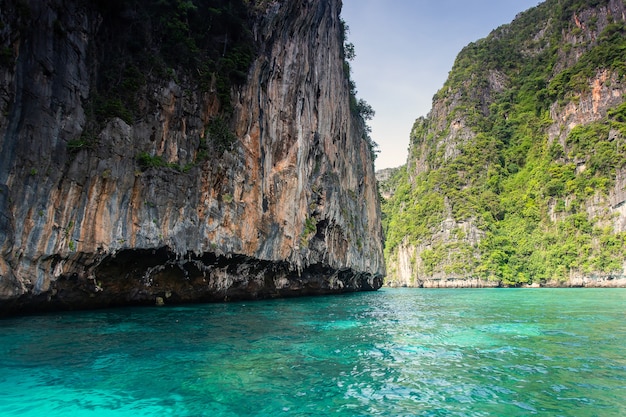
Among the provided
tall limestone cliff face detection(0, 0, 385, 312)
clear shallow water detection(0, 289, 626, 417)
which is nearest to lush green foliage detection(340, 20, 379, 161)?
tall limestone cliff face detection(0, 0, 385, 312)

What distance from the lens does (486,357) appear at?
8.14 meters

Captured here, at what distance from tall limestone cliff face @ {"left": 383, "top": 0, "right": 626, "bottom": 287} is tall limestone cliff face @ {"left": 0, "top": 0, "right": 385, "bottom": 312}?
50972mm

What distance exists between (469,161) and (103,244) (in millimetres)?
90209

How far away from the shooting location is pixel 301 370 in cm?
694

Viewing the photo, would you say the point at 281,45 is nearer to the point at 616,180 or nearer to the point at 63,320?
the point at 63,320

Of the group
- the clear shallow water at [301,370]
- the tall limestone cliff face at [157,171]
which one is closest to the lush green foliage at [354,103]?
the tall limestone cliff face at [157,171]

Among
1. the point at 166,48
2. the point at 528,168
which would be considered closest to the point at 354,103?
the point at 166,48

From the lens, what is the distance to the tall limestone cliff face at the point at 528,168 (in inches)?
2395

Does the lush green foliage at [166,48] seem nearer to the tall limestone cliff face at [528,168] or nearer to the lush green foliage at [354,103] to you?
the lush green foliage at [354,103]

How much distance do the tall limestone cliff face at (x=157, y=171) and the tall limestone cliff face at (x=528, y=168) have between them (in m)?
51.0

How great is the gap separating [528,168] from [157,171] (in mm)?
81726

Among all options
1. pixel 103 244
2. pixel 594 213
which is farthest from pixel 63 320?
pixel 594 213

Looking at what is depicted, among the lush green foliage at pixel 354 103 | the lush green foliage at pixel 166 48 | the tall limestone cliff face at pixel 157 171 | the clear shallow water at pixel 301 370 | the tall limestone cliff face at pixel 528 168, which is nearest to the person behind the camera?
the clear shallow water at pixel 301 370

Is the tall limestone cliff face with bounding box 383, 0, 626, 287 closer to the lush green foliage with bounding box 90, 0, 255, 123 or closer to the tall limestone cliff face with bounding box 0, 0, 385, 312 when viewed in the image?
the tall limestone cliff face with bounding box 0, 0, 385, 312
